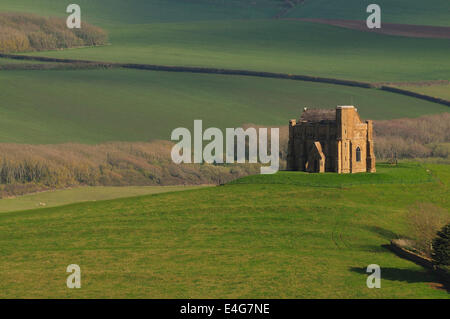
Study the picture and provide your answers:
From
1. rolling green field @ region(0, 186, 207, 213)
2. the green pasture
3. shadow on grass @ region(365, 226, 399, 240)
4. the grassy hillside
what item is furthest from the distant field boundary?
rolling green field @ region(0, 186, 207, 213)

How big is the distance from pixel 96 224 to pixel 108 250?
42.5 feet

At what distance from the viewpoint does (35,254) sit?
13688 cm

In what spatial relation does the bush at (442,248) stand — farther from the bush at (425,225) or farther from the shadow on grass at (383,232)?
the shadow on grass at (383,232)

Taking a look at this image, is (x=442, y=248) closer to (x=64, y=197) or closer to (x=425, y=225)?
(x=425, y=225)

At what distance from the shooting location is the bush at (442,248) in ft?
413

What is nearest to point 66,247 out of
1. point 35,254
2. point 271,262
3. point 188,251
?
point 35,254

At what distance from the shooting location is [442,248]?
415 feet

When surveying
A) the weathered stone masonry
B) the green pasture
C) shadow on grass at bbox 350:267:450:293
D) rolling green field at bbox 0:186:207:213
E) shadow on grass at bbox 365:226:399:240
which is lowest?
shadow on grass at bbox 350:267:450:293

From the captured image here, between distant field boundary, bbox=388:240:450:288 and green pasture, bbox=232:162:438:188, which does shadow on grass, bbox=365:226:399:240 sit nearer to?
distant field boundary, bbox=388:240:450:288

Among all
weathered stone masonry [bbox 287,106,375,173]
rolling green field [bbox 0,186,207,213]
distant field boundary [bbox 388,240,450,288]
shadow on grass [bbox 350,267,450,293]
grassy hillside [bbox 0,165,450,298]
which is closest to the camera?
grassy hillside [bbox 0,165,450,298]

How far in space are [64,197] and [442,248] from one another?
257 ft

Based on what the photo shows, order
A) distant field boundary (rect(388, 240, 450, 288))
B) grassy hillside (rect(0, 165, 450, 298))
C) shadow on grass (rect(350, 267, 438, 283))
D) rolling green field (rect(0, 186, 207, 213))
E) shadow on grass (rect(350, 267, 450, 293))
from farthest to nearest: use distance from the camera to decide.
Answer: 1. rolling green field (rect(0, 186, 207, 213))
2. shadow on grass (rect(350, 267, 438, 283))
3. distant field boundary (rect(388, 240, 450, 288))
4. shadow on grass (rect(350, 267, 450, 293))
5. grassy hillside (rect(0, 165, 450, 298))

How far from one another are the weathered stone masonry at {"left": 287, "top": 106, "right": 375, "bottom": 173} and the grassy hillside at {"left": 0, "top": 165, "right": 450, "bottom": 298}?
6294mm

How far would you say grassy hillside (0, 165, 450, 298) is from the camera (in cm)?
12219
